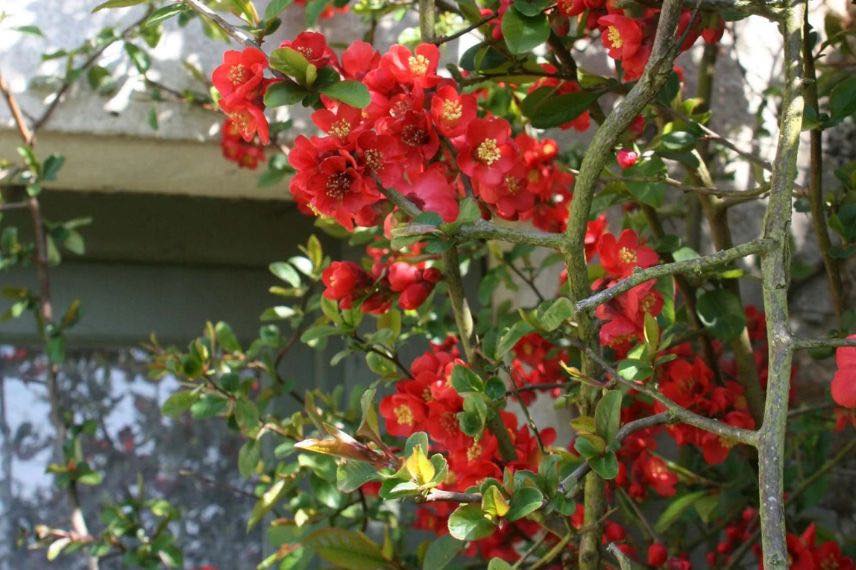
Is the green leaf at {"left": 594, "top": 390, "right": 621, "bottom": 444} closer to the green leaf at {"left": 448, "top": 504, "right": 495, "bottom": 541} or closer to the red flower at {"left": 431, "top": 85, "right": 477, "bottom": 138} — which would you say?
the green leaf at {"left": 448, "top": 504, "right": 495, "bottom": 541}

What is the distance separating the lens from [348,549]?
1.26 m

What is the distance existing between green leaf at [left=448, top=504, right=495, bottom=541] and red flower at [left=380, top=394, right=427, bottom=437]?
Answer: 0.89 feet

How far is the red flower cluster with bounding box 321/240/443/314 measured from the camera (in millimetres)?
1217

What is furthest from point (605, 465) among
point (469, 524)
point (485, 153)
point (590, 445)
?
point (485, 153)

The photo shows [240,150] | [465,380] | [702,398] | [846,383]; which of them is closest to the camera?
[846,383]

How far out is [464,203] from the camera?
3.41ft

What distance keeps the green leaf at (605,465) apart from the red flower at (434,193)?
0.85 ft

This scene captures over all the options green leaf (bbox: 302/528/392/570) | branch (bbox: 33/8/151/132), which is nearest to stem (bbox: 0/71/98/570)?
branch (bbox: 33/8/151/132)

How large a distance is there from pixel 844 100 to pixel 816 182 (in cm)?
10

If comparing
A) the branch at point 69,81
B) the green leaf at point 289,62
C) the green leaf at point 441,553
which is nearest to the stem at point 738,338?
the green leaf at point 441,553

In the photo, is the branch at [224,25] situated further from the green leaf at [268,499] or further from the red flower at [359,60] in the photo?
the green leaf at [268,499]

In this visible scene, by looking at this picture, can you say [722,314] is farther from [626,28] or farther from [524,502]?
[524,502]

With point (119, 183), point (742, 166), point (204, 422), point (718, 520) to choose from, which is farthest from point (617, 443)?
point (204, 422)

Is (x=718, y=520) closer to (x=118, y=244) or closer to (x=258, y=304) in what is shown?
(x=258, y=304)
